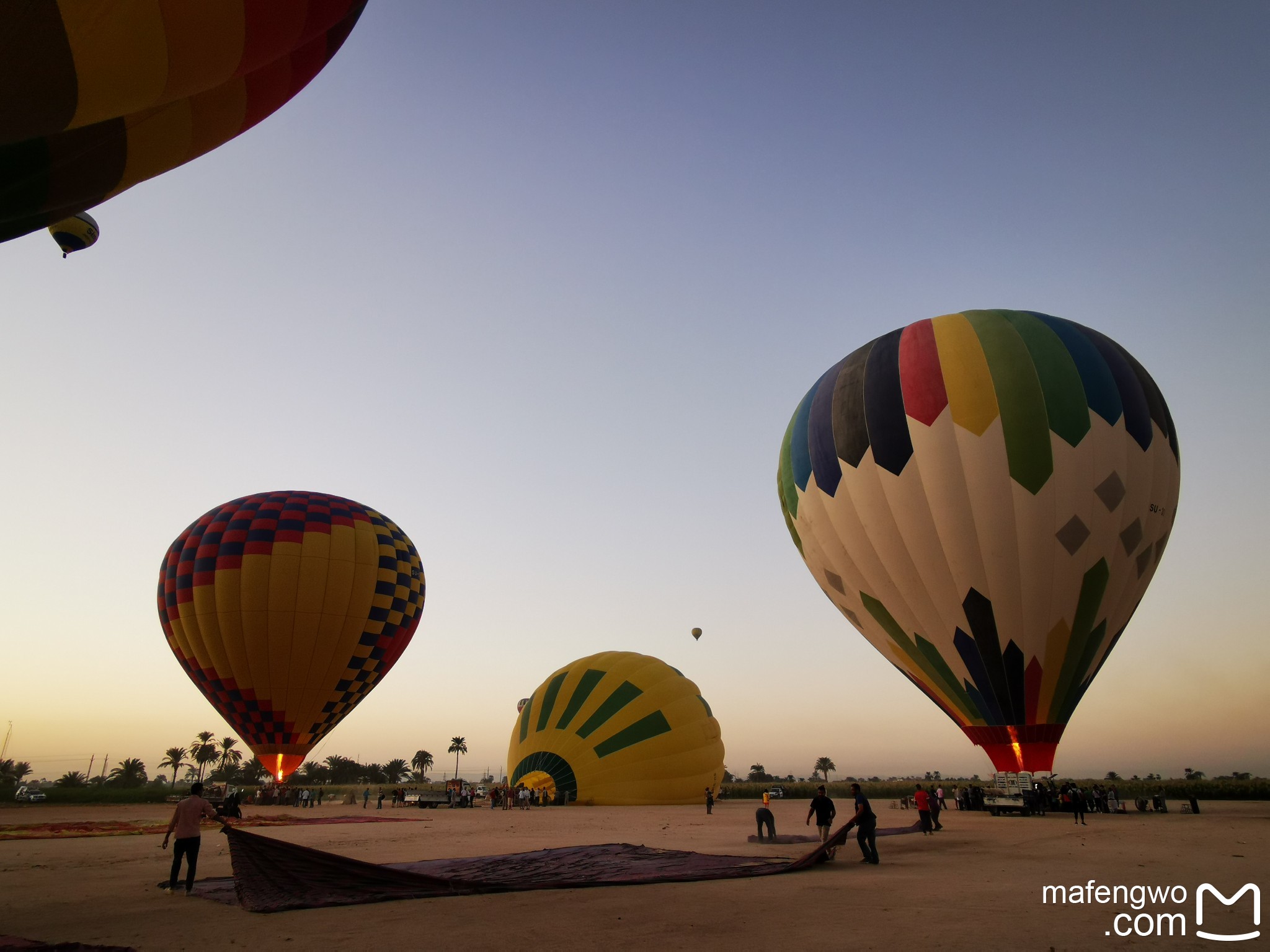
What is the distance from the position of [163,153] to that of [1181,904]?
31.0ft

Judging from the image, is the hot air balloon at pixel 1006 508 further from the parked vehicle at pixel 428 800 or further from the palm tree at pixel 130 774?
the palm tree at pixel 130 774

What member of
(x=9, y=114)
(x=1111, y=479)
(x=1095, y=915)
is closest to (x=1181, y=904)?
(x=1095, y=915)

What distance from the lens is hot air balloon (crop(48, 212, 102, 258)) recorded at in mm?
6068

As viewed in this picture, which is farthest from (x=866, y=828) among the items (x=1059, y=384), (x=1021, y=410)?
(x=1059, y=384)

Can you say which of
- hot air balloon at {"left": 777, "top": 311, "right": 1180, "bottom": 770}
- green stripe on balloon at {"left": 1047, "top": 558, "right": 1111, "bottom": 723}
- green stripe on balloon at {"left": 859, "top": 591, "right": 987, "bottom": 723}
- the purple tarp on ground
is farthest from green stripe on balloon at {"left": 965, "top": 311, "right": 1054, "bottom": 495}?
the purple tarp on ground

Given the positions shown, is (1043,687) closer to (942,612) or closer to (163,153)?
(942,612)

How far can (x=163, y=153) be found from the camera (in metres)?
5.58

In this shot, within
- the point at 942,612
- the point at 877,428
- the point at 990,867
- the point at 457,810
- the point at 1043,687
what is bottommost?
the point at 457,810

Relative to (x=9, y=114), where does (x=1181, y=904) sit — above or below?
below

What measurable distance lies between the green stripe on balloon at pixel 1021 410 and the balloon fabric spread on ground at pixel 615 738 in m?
13.0

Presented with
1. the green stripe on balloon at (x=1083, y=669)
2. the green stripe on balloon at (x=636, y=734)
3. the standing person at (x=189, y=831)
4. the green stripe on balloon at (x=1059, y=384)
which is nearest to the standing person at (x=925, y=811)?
the green stripe on balloon at (x=1083, y=669)
